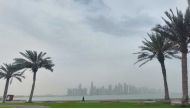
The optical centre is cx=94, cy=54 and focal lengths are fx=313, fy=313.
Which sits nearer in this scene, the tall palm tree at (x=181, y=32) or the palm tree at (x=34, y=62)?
the tall palm tree at (x=181, y=32)

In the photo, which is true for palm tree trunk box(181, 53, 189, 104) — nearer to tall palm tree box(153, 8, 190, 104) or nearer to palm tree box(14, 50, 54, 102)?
tall palm tree box(153, 8, 190, 104)

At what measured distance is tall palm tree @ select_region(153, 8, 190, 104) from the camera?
2931cm

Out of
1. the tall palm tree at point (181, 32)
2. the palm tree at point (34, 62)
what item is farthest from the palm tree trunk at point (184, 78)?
the palm tree at point (34, 62)

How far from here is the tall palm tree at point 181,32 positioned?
1154 inches

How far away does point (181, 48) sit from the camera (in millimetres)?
30375

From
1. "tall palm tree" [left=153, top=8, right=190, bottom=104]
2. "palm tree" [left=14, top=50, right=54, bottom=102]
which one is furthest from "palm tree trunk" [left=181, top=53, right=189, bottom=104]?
"palm tree" [left=14, top=50, right=54, bottom=102]

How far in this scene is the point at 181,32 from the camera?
29719 millimetres

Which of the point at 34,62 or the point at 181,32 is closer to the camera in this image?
the point at 181,32

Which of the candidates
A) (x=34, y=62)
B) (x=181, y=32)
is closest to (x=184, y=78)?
(x=181, y=32)

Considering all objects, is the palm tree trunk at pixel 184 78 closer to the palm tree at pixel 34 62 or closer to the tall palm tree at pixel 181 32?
the tall palm tree at pixel 181 32

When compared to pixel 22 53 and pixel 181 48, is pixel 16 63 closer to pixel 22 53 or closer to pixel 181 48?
pixel 22 53

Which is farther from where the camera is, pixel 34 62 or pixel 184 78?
pixel 34 62

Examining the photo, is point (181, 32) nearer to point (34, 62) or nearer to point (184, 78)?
point (184, 78)

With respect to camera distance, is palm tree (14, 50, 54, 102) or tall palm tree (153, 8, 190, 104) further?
palm tree (14, 50, 54, 102)
